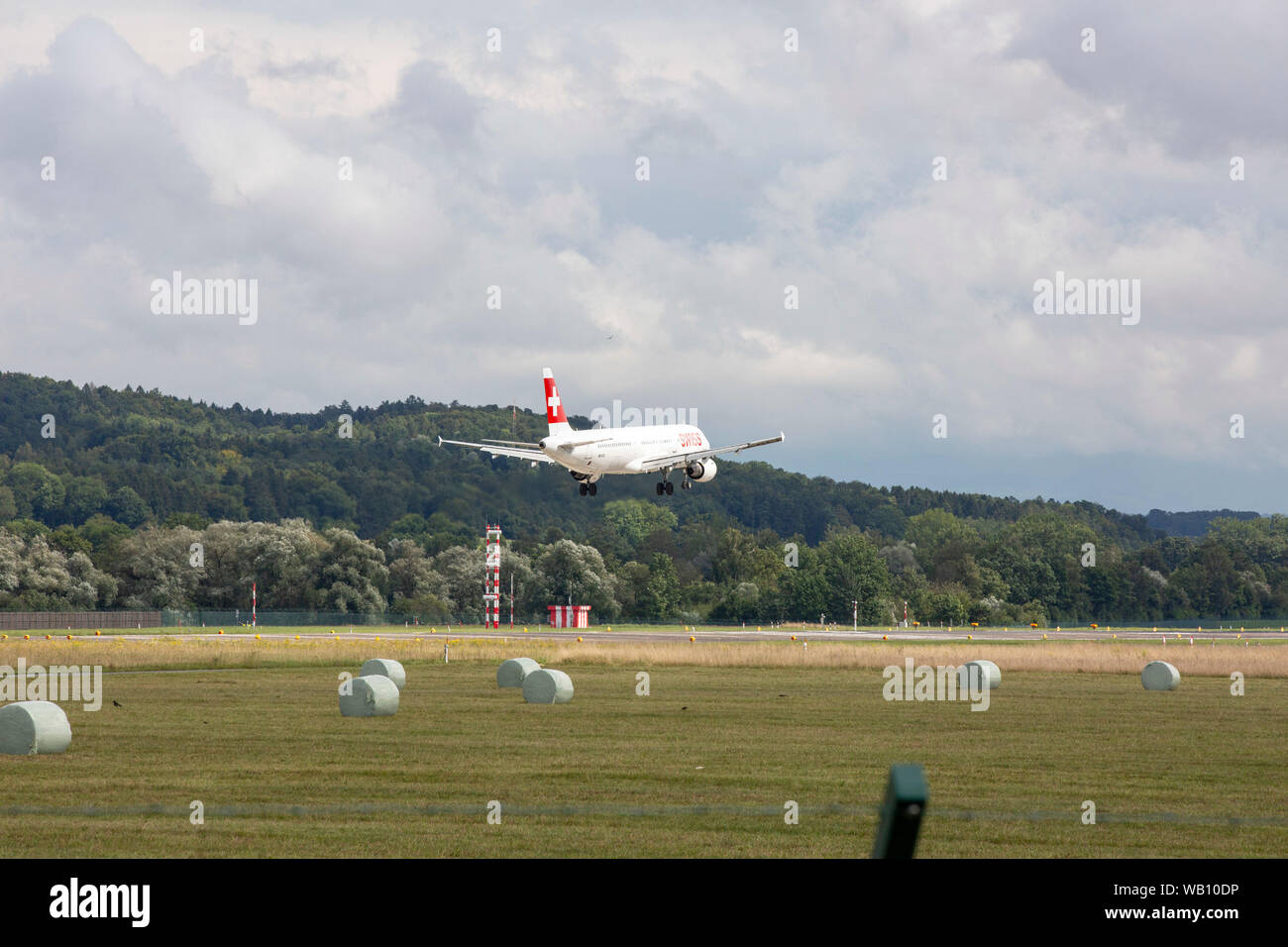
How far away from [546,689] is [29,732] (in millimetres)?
18740

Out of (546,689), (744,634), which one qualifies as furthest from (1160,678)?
(744,634)

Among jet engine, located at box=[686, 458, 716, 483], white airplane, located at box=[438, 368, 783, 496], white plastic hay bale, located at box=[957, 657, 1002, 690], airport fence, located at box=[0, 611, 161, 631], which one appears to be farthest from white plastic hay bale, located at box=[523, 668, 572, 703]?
airport fence, located at box=[0, 611, 161, 631]

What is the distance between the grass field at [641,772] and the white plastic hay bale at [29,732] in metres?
0.64

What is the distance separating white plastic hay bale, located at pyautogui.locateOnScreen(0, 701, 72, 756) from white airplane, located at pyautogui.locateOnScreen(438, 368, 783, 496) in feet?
171

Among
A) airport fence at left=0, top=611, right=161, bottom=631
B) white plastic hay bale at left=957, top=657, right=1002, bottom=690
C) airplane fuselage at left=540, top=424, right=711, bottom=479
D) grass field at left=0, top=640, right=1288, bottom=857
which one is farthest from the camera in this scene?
airport fence at left=0, top=611, right=161, bottom=631

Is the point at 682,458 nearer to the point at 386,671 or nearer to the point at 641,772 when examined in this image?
the point at 386,671

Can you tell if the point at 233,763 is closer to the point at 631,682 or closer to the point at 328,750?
the point at 328,750

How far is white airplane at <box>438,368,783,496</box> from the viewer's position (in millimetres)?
84750

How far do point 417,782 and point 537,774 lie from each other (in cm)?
256

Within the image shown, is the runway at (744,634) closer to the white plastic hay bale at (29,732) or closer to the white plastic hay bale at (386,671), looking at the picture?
the white plastic hay bale at (386,671)

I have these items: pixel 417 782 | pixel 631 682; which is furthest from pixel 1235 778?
pixel 631 682

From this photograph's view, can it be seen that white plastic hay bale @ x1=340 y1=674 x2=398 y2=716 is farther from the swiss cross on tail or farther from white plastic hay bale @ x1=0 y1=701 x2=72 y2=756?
the swiss cross on tail

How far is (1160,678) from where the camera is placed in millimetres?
57000
